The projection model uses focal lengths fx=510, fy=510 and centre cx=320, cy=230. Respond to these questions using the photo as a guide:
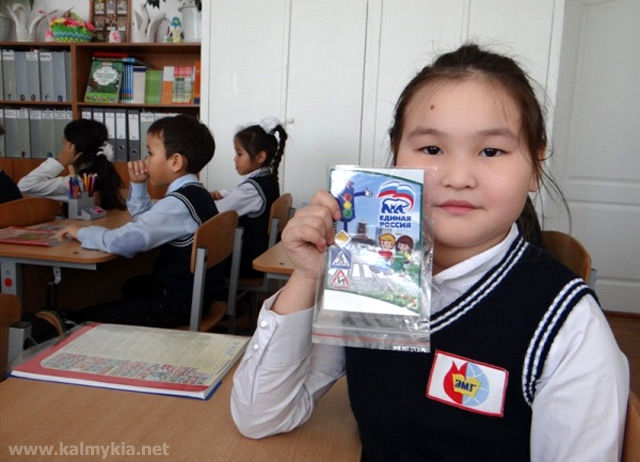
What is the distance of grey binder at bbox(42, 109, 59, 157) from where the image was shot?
3.96 m

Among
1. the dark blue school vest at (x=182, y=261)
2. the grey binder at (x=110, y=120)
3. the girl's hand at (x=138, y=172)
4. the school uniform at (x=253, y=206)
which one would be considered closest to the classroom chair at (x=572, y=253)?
the dark blue school vest at (x=182, y=261)

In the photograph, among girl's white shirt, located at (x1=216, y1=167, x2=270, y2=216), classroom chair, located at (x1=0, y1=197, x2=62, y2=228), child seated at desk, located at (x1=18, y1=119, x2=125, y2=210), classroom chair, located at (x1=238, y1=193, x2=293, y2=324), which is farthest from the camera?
child seated at desk, located at (x1=18, y1=119, x2=125, y2=210)

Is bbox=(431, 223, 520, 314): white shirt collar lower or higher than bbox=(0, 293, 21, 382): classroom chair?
higher

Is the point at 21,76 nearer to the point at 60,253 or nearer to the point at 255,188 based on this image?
the point at 255,188

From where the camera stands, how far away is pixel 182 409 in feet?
2.41

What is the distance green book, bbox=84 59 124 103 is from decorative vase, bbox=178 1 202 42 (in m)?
0.59

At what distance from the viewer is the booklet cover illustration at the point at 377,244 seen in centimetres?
59

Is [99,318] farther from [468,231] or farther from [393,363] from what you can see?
[468,231]

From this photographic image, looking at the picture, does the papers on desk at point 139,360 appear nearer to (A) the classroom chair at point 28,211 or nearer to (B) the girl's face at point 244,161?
(A) the classroom chair at point 28,211

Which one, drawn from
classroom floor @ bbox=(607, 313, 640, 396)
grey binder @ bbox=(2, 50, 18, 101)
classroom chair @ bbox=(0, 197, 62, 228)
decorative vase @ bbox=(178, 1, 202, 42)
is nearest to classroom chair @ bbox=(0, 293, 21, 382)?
classroom chair @ bbox=(0, 197, 62, 228)

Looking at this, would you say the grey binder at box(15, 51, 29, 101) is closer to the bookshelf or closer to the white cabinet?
the bookshelf

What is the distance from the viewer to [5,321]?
873mm

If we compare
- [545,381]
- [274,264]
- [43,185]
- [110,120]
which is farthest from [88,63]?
[545,381]

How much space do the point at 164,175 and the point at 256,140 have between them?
36.3 inches
